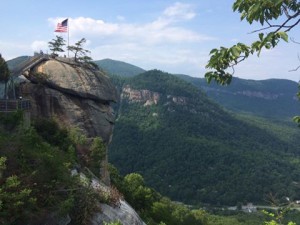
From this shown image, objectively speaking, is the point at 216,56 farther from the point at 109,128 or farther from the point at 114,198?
the point at 109,128

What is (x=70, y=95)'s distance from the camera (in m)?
32.7

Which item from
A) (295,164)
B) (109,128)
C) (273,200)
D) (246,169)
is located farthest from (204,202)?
(273,200)

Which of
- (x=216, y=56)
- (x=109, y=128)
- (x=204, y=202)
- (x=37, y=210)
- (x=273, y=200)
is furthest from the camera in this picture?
(x=204, y=202)

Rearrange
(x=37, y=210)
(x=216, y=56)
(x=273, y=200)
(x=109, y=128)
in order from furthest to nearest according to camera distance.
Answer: (x=109, y=128), (x=37, y=210), (x=273, y=200), (x=216, y=56)

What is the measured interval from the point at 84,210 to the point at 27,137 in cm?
472

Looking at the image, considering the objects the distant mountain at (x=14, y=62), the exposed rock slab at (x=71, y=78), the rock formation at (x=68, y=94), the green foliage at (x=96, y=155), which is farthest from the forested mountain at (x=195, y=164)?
the green foliage at (x=96, y=155)

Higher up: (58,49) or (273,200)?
(58,49)

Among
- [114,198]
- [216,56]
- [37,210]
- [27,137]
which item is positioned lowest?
[114,198]

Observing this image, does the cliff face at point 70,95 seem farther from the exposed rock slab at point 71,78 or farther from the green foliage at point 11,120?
the green foliage at point 11,120

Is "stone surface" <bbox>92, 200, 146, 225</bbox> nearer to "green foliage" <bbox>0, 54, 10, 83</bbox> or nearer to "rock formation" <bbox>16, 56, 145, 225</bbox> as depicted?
"rock formation" <bbox>16, 56, 145, 225</bbox>

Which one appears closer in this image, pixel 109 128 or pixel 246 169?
pixel 109 128

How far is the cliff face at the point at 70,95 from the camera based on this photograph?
31156 millimetres

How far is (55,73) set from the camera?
3234 cm

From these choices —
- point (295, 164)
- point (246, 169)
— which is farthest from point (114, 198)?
point (295, 164)
